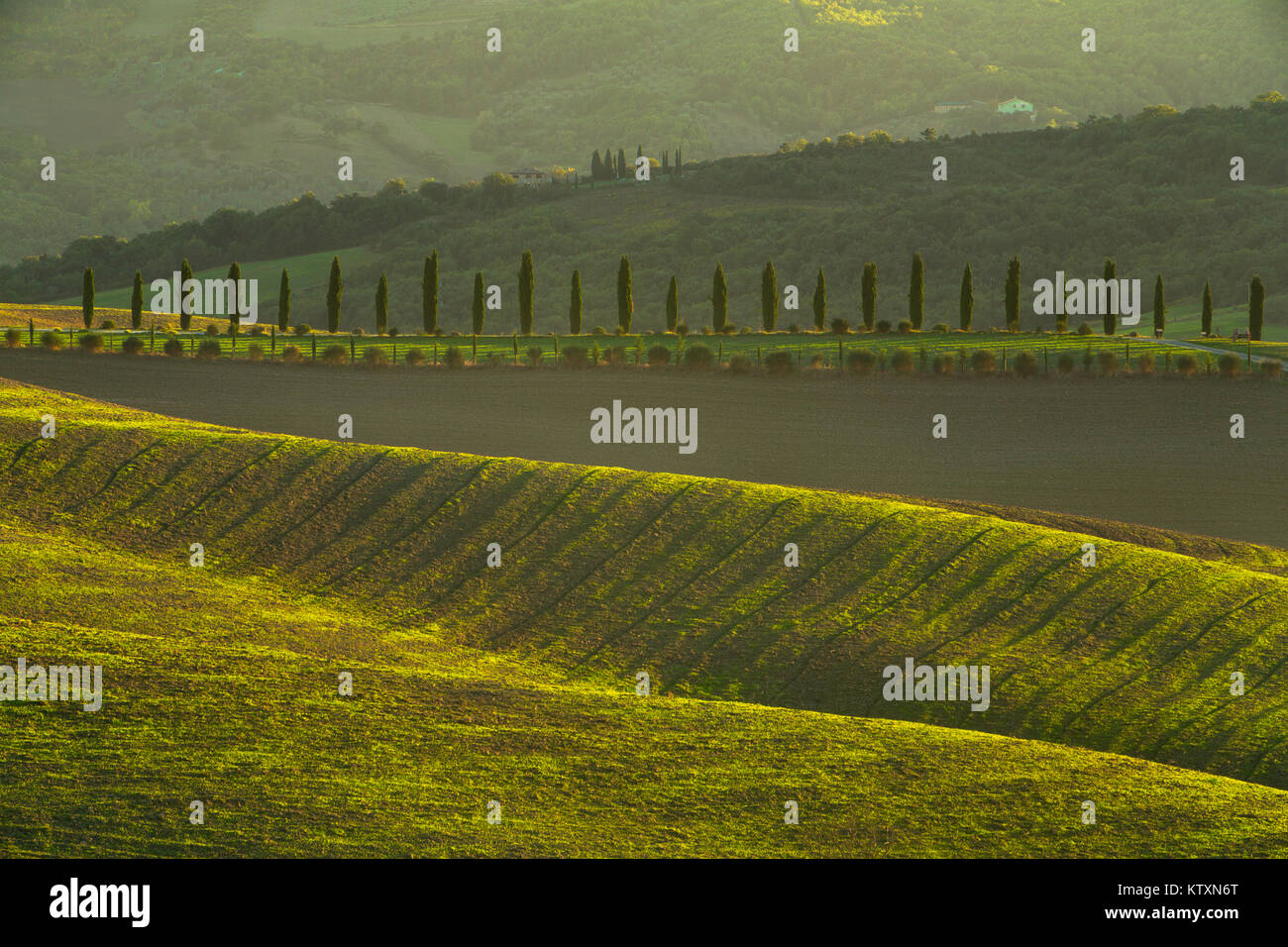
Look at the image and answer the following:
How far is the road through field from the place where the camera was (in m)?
47.7

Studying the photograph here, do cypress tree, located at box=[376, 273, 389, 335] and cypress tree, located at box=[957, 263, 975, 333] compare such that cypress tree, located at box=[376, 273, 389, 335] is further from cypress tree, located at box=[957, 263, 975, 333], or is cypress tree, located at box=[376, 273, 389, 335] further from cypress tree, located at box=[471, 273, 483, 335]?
cypress tree, located at box=[957, 263, 975, 333]

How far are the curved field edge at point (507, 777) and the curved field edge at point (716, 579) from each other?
4980mm

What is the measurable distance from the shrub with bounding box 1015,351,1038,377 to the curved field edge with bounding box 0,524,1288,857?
39.4 m

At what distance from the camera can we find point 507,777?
18984mm

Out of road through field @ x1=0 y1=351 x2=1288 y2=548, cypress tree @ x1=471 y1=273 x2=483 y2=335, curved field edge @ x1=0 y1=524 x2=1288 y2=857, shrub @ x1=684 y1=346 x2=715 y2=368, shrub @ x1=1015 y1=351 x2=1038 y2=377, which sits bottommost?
curved field edge @ x1=0 y1=524 x2=1288 y2=857

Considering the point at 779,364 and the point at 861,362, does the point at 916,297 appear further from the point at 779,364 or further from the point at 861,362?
the point at 779,364

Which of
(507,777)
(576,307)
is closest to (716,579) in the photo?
(507,777)

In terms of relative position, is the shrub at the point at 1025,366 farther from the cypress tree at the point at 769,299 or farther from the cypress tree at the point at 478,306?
the cypress tree at the point at 478,306

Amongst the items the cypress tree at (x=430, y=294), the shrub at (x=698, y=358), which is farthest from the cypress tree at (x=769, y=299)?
the cypress tree at (x=430, y=294)

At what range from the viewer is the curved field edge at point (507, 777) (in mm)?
17062

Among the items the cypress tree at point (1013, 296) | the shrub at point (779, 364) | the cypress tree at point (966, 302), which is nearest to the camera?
the shrub at point (779, 364)

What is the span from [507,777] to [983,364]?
4578cm

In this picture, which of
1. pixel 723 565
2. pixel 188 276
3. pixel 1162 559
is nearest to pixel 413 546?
pixel 723 565

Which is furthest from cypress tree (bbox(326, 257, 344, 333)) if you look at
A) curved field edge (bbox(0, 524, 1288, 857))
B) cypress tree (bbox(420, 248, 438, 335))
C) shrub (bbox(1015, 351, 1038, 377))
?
curved field edge (bbox(0, 524, 1288, 857))
